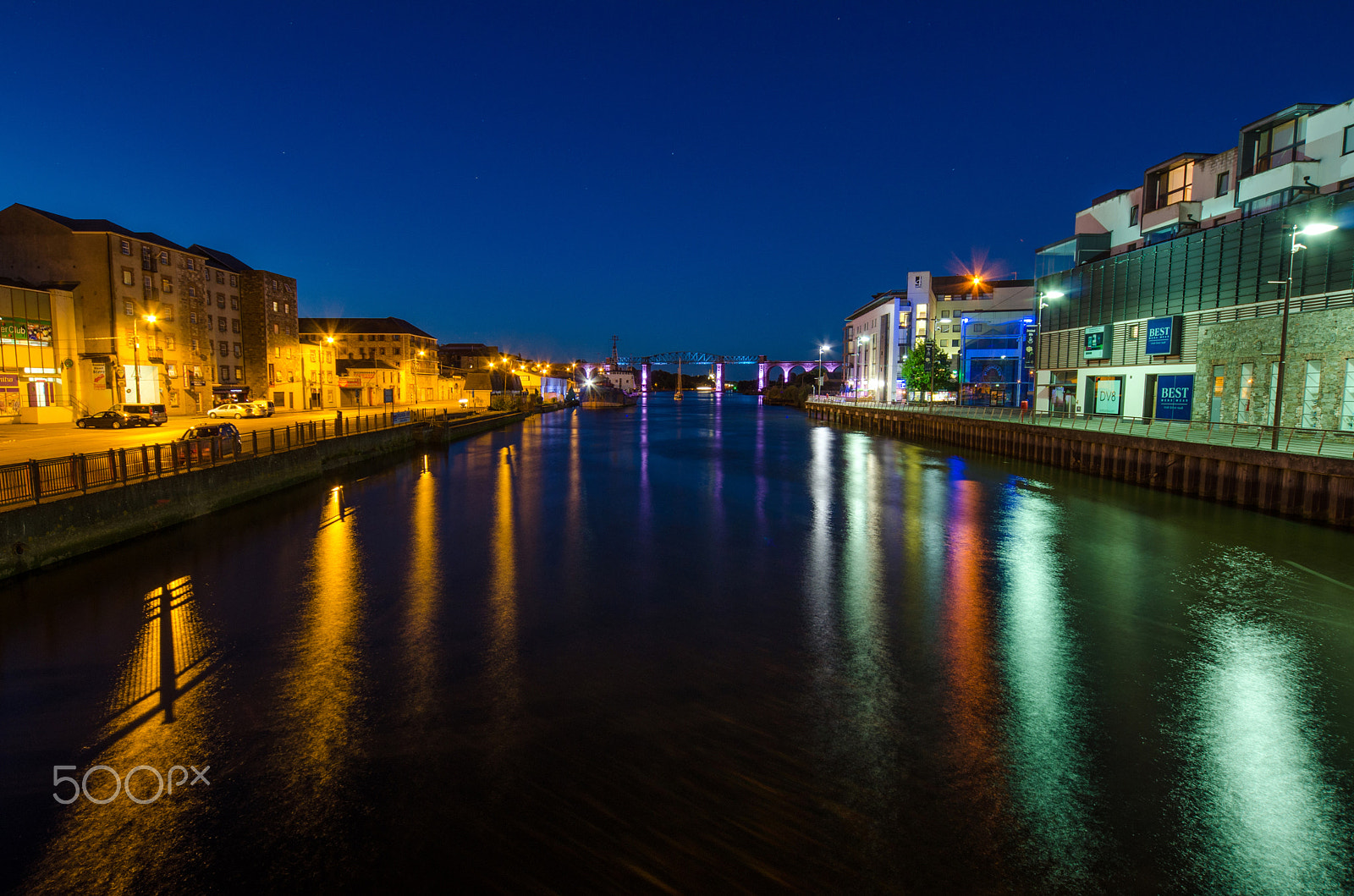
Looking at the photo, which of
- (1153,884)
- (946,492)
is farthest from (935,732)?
(946,492)

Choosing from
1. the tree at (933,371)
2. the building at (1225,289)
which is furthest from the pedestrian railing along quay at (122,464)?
the tree at (933,371)

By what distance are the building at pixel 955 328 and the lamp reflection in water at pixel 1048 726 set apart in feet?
262

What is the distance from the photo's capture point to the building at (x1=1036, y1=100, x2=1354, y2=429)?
90.6ft

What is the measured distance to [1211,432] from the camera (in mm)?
28141

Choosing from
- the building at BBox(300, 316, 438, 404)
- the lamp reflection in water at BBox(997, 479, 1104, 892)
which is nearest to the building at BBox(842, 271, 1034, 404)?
the building at BBox(300, 316, 438, 404)

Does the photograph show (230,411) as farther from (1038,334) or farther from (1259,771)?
(1038,334)

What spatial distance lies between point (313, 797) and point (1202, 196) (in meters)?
52.8

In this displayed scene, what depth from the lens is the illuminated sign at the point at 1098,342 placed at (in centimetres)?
4519

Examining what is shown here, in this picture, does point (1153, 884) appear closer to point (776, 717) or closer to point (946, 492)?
point (776, 717)

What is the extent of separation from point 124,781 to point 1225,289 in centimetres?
4741

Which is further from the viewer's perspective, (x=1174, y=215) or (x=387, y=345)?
(x=387, y=345)

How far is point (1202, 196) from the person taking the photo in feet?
133

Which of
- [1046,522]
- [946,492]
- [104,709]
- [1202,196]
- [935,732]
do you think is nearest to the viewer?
[935,732]

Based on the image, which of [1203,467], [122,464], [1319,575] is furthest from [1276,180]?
[122,464]
